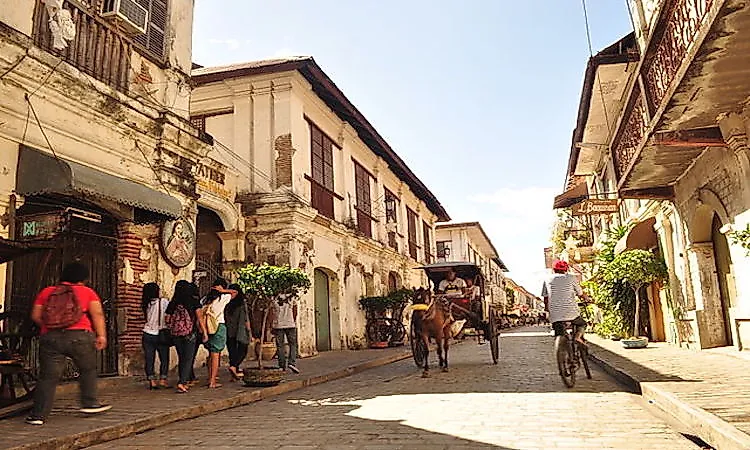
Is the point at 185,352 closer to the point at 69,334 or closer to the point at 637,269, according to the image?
the point at 69,334

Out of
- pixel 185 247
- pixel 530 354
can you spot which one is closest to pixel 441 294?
pixel 530 354

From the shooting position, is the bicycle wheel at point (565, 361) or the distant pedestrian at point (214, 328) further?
the distant pedestrian at point (214, 328)

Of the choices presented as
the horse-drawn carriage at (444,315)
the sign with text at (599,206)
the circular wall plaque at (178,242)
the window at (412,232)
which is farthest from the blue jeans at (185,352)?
the window at (412,232)

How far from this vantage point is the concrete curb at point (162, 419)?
518 cm

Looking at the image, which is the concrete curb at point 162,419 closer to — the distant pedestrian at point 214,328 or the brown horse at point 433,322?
the distant pedestrian at point 214,328

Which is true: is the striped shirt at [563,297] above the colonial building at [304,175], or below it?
below

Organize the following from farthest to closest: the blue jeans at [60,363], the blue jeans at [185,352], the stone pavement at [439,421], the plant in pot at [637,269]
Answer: the plant in pot at [637,269] → the blue jeans at [185,352] → the blue jeans at [60,363] → the stone pavement at [439,421]

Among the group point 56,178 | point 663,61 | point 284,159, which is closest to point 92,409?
point 56,178

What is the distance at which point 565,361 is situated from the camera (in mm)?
8047

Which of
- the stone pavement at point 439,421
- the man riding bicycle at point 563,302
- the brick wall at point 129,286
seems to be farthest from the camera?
the brick wall at point 129,286

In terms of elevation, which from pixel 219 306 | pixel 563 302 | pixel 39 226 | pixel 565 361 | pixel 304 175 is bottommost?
pixel 565 361

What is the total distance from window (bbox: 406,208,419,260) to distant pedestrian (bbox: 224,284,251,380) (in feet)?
57.4

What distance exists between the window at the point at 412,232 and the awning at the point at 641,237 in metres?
12.5

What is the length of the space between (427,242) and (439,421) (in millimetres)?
25697
